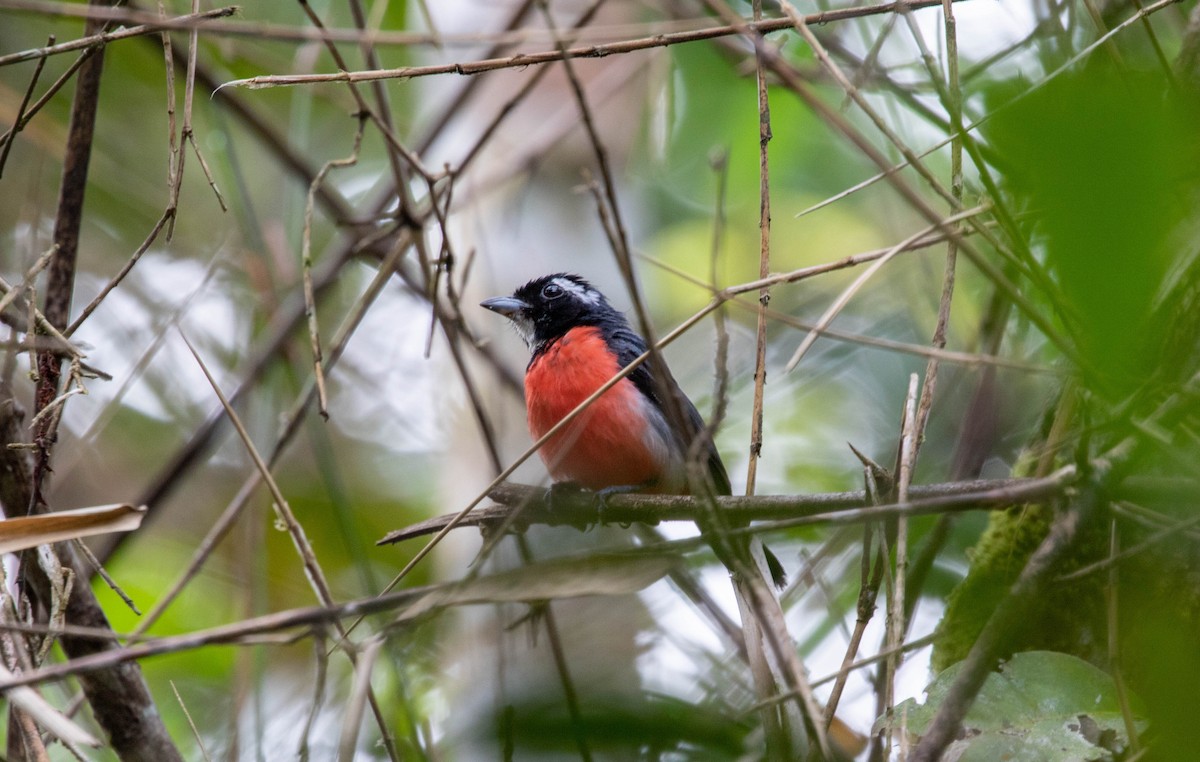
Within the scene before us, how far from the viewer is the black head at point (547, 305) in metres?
5.81

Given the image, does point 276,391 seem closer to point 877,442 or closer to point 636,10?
point 877,442

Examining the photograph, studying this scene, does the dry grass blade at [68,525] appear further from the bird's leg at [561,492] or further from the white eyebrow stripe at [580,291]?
the white eyebrow stripe at [580,291]

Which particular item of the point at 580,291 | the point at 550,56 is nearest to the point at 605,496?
the point at 580,291

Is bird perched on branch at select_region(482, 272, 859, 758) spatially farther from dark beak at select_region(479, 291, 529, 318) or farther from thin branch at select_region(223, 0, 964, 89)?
thin branch at select_region(223, 0, 964, 89)

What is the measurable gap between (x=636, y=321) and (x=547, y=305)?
554mm

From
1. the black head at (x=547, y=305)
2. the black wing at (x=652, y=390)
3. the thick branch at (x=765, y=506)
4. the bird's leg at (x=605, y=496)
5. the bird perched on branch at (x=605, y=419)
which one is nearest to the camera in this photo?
the thick branch at (x=765, y=506)

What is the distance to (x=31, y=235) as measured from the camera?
4137 millimetres

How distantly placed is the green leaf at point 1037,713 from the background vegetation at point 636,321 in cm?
1

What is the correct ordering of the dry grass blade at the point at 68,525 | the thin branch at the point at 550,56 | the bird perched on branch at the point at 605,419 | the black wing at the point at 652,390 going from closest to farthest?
the dry grass blade at the point at 68,525 < the thin branch at the point at 550,56 < the black wing at the point at 652,390 < the bird perched on branch at the point at 605,419

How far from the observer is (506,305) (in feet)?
18.8

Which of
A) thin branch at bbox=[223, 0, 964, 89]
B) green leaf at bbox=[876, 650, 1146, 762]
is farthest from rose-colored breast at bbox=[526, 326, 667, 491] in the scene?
green leaf at bbox=[876, 650, 1146, 762]

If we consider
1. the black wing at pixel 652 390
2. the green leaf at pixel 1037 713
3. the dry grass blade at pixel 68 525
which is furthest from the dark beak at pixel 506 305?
the green leaf at pixel 1037 713

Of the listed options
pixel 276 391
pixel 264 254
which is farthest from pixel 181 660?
pixel 264 254

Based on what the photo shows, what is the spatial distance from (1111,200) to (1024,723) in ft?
6.09
